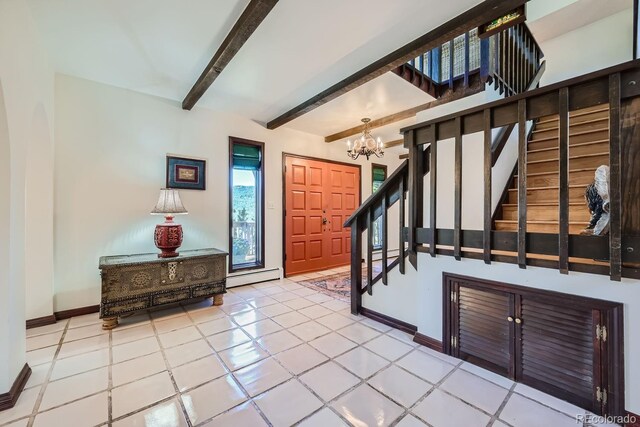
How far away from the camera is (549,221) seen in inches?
97.0

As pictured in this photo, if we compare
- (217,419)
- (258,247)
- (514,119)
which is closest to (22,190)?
(217,419)

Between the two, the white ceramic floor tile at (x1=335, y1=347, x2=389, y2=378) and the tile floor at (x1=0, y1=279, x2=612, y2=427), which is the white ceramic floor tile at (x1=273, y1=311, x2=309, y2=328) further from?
the white ceramic floor tile at (x1=335, y1=347, x2=389, y2=378)

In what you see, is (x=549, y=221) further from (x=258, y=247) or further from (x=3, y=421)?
(x=3, y=421)

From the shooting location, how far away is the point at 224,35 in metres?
2.24

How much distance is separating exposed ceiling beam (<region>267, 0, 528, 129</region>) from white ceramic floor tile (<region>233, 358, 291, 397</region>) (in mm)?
2871

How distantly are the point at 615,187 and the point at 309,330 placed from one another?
92.4 inches

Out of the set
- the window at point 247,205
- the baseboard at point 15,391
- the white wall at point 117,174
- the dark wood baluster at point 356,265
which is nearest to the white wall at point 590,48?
the dark wood baluster at point 356,265

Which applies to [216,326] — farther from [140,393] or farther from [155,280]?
[140,393]

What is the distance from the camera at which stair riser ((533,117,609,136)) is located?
3080 millimetres

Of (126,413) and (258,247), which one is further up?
(258,247)

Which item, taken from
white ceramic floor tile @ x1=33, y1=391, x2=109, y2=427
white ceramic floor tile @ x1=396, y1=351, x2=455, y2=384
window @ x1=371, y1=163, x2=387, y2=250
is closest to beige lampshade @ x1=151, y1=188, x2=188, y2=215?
white ceramic floor tile @ x1=33, y1=391, x2=109, y2=427

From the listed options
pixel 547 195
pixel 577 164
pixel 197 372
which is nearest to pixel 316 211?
pixel 547 195

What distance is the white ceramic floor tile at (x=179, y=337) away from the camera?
7.53 feet

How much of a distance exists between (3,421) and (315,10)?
10.4ft
